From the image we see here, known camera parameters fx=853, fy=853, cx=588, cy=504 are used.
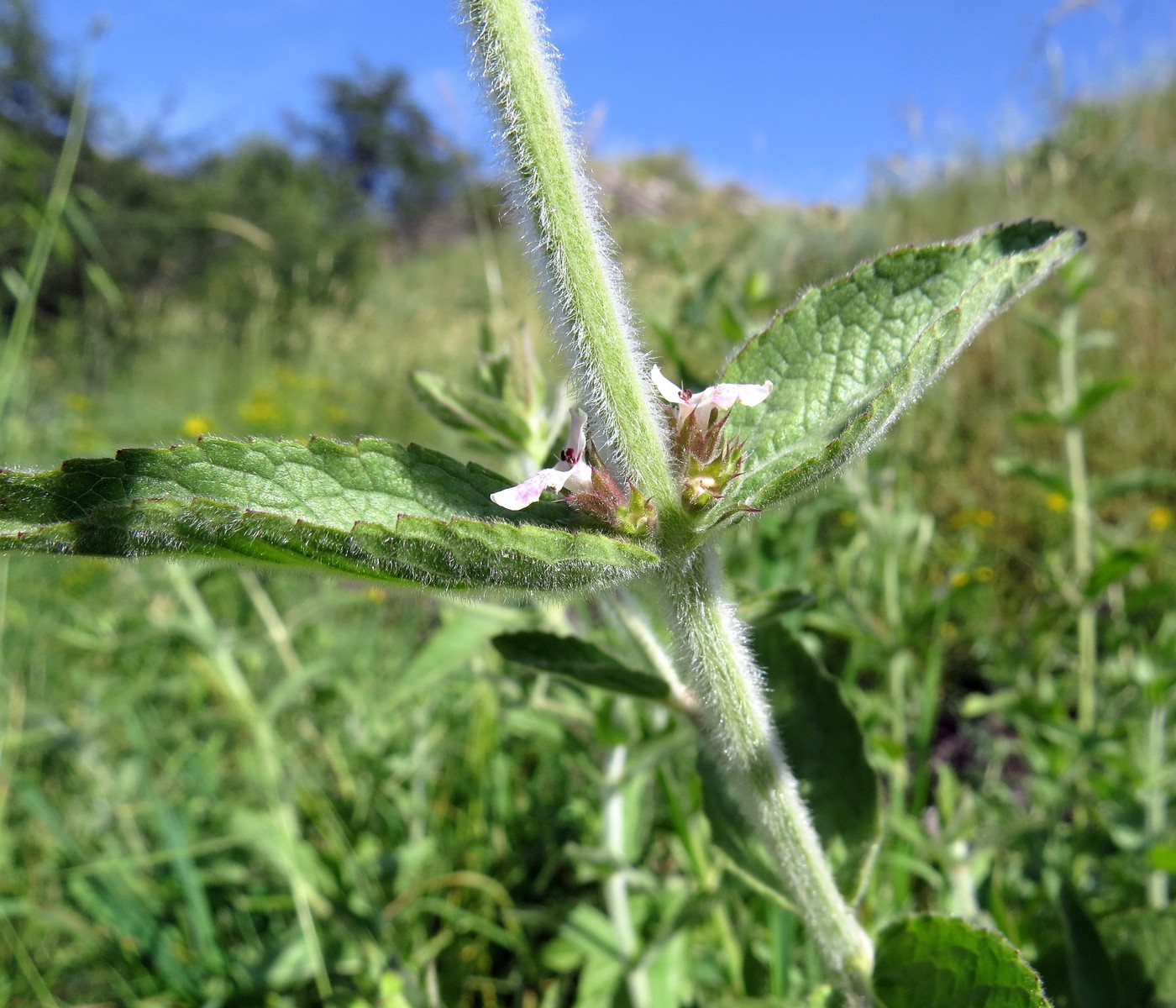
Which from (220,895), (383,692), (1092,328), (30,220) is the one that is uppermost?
(30,220)

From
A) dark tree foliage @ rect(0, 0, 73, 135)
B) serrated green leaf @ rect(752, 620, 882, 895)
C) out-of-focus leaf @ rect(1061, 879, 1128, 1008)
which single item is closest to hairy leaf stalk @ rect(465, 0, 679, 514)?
serrated green leaf @ rect(752, 620, 882, 895)

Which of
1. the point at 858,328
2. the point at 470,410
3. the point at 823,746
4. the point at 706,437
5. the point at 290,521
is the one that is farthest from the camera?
the point at 470,410

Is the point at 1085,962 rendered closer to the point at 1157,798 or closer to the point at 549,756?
the point at 1157,798

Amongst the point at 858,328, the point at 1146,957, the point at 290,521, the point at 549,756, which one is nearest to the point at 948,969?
the point at 1146,957

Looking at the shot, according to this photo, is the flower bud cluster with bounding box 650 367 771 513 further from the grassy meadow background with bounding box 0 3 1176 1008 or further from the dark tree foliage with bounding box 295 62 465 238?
A: the dark tree foliage with bounding box 295 62 465 238

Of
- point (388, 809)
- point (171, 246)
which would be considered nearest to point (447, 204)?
point (171, 246)

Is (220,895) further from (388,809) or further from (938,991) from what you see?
(938,991)
